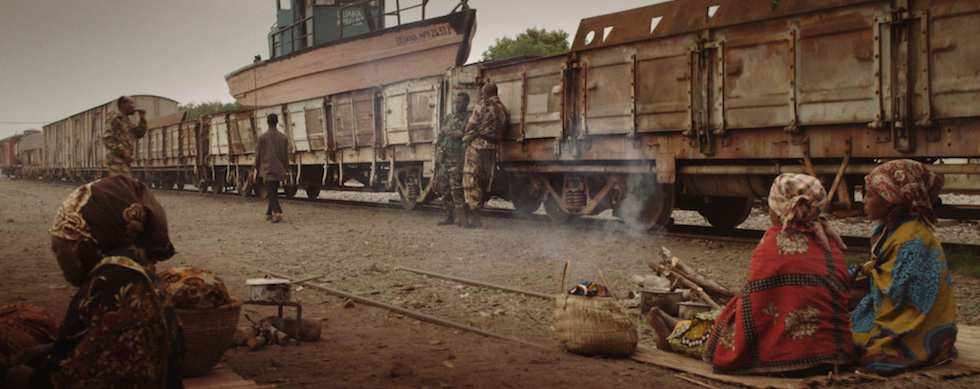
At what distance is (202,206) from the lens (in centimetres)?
1628

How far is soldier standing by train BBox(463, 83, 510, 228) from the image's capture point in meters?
10.1

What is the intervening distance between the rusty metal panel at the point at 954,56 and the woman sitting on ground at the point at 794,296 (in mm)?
4011

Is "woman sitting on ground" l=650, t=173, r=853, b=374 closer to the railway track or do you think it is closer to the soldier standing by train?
the railway track

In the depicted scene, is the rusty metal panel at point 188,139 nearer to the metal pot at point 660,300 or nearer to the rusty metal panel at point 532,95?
the rusty metal panel at point 532,95

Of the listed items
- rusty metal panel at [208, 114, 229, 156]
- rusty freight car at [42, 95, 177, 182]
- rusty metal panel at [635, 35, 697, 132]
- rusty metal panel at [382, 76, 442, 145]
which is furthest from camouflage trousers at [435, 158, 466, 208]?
rusty freight car at [42, 95, 177, 182]

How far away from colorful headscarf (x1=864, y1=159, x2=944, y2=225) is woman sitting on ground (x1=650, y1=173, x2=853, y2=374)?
0.94 ft

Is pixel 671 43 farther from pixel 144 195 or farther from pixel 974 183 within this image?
pixel 144 195

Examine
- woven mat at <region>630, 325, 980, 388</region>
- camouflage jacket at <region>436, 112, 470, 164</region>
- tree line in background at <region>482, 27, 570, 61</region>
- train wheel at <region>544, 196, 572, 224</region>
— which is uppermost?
tree line in background at <region>482, 27, 570, 61</region>

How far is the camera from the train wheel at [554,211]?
10.7 m

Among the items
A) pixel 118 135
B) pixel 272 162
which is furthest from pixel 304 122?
pixel 118 135

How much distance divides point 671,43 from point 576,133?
1870mm

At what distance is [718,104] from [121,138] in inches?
258

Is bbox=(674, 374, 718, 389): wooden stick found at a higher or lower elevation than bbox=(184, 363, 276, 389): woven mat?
lower

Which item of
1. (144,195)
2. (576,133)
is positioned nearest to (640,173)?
(576,133)
